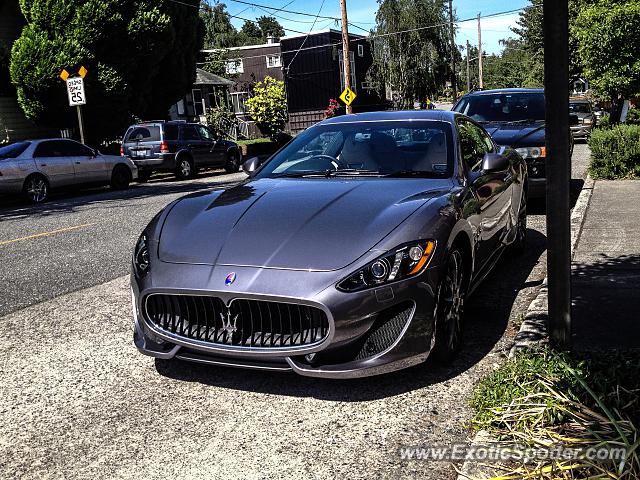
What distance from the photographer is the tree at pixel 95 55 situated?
72.4ft

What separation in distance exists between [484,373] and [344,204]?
130cm

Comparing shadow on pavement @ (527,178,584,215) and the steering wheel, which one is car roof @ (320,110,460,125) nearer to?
the steering wheel

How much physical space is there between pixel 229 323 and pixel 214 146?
1925 centimetres

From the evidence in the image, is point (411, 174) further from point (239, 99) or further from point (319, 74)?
point (239, 99)

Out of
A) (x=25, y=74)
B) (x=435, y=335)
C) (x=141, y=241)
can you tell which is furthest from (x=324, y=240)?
(x=25, y=74)

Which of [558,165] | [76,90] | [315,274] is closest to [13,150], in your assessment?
[76,90]

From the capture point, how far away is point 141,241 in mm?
4156

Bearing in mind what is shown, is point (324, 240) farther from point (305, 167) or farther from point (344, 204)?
point (305, 167)

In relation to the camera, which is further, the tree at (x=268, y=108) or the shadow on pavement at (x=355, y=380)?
Answer: the tree at (x=268, y=108)

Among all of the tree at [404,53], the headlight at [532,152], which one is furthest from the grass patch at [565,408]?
the tree at [404,53]

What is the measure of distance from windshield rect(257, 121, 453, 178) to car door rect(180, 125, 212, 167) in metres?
16.2

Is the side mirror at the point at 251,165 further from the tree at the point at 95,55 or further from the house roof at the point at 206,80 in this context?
the house roof at the point at 206,80

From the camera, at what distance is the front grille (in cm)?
341

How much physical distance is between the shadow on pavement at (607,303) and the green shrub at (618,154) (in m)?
6.67
